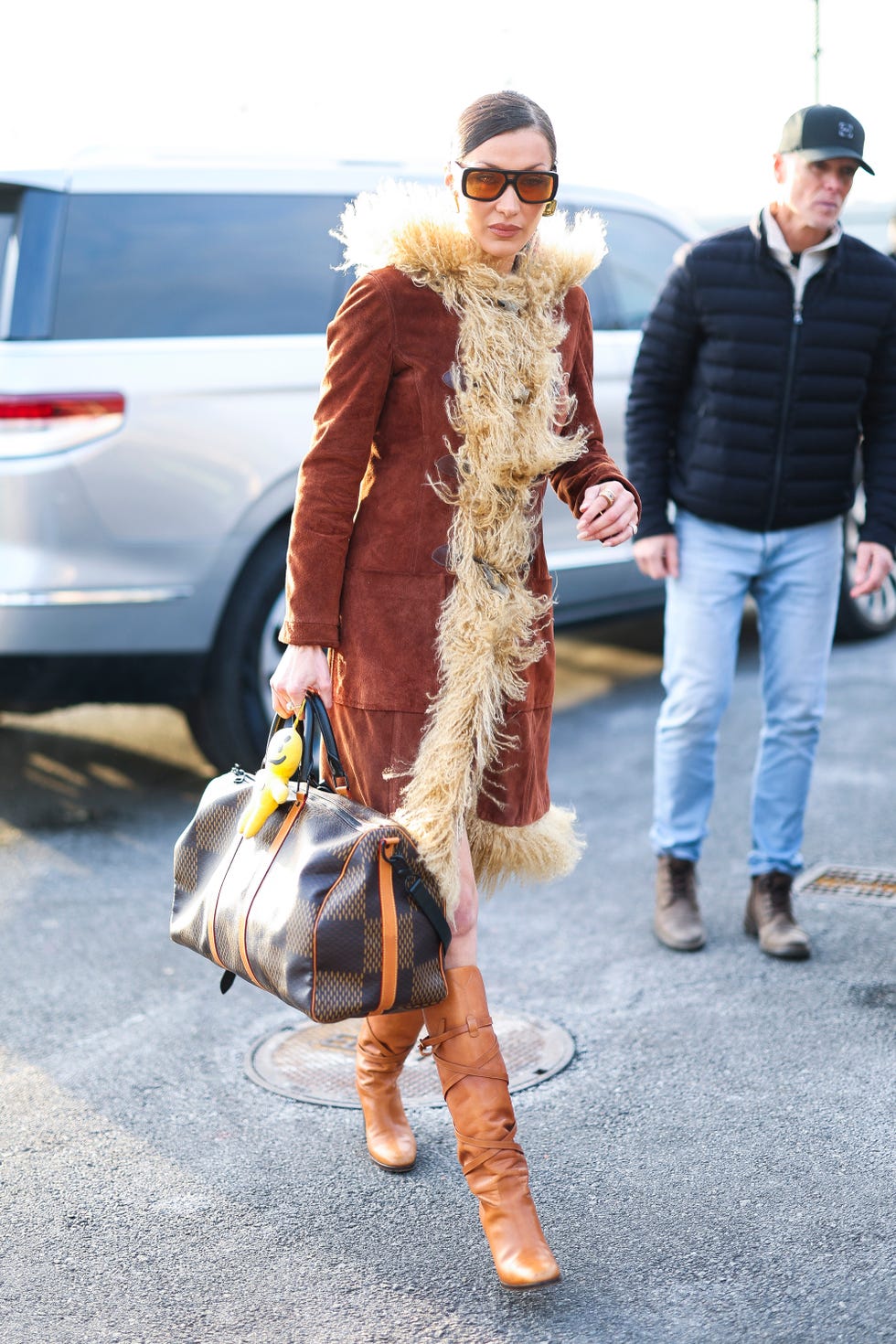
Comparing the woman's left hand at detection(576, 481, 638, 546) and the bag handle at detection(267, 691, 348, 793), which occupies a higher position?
the woman's left hand at detection(576, 481, 638, 546)

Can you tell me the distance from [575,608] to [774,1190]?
349 centimetres

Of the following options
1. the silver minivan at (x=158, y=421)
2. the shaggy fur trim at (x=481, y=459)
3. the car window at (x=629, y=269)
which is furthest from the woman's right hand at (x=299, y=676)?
the car window at (x=629, y=269)

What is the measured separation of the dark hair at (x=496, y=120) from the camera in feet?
8.42

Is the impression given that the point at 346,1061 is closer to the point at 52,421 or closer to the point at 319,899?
the point at 319,899

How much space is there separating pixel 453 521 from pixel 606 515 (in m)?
0.29

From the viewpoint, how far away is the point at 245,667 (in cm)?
512

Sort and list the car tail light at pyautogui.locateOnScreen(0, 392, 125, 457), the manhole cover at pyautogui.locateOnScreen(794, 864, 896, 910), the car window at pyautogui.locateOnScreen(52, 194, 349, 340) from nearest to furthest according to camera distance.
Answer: the manhole cover at pyautogui.locateOnScreen(794, 864, 896, 910) < the car tail light at pyautogui.locateOnScreen(0, 392, 125, 457) < the car window at pyautogui.locateOnScreen(52, 194, 349, 340)

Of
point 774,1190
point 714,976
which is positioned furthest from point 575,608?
point 774,1190

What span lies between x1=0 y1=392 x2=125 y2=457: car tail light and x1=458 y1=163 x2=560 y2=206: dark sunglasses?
2.33 m

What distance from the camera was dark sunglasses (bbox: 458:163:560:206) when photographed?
2.56 metres

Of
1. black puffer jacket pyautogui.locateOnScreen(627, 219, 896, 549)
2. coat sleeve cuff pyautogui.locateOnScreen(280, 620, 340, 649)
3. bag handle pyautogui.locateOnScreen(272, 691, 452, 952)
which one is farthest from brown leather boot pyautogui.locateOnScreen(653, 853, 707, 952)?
coat sleeve cuff pyautogui.locateOnScreen(280, 620, 340, 649)

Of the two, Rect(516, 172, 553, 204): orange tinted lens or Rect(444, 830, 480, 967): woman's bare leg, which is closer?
Rect(516, 172, 553, 204): orange tinted lens

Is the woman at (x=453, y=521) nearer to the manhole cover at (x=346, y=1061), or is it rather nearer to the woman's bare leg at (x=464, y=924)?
the woman's bare leg at (x=464, y=924)

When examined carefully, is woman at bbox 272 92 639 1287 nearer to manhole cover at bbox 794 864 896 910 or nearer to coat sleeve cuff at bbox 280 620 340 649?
coat sleeve cuff at bbox 280 620 340 649
